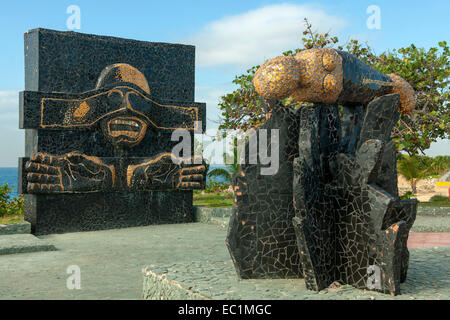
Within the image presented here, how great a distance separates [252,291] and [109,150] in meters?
5.87

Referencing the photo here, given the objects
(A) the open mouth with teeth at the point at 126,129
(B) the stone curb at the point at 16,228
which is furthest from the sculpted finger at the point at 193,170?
(B) the stone curb at the point at 16,228

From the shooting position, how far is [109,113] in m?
8.90

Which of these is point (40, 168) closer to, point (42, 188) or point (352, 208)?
point (42, 188)

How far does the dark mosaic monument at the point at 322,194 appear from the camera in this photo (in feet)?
13.5

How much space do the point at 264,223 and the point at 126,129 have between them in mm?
5127

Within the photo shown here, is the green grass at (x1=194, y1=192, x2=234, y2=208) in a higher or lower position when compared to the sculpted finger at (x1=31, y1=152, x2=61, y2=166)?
lower

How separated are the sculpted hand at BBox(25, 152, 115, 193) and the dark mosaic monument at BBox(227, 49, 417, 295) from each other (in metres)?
4.90

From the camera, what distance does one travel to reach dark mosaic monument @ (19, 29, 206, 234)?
8570 millimetres

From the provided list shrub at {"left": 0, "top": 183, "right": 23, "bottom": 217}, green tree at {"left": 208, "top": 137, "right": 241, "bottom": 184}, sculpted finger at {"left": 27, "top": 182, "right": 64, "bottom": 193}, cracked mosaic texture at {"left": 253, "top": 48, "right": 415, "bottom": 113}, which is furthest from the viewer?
green tree at {"left": 208, "top": 137, "right": 241, "bottom": 184}

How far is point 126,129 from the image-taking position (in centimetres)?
905

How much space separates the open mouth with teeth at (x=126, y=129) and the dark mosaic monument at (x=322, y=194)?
488 centimetres

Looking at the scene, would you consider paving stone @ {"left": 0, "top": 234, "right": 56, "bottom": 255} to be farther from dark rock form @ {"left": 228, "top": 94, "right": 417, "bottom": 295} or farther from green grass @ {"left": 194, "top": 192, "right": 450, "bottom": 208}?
green grass @ {"left": 194, "top": 192, "right": 450, "bottom": 208}

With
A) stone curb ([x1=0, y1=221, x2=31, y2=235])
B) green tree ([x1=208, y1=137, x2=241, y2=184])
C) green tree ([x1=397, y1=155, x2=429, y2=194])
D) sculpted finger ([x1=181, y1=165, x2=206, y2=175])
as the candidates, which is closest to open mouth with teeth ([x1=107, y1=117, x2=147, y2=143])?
sculpted finger ([x1=181, y1=165, x2=206, y2=175])
